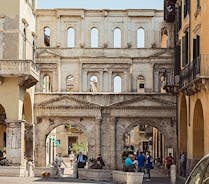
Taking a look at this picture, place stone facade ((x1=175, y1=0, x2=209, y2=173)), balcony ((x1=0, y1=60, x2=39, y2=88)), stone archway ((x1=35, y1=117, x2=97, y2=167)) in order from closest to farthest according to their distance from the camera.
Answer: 1. stone facade ((x1=175, y1=0, x2=209, y2=173))
2. balcony ((x1=0, y1=60, x2=39, y2=88))
3. stone archway ((x1=35, y1=117, x2=97, y2=167))

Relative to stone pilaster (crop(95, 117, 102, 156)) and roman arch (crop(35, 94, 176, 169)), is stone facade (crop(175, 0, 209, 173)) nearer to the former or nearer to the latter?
roman arch (crop(35, 94, 176, 169))

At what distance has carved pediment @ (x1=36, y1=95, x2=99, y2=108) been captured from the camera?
142ft

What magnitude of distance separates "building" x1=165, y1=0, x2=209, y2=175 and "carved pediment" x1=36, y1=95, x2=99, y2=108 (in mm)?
7648

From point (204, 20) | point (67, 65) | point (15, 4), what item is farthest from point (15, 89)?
point (204, 20)

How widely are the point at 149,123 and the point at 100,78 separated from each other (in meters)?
4.91

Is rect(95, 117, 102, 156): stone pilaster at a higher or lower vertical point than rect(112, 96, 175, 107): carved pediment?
lower

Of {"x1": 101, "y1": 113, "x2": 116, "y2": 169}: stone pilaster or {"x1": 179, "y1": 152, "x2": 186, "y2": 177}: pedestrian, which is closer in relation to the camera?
{"x1": 179, "y1": 152, "x2": 186, "y2": 177}: pedestrian

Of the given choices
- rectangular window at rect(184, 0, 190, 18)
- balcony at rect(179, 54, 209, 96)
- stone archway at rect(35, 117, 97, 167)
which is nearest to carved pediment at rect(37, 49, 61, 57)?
stone archway at rect(35, 117, 97, 167)

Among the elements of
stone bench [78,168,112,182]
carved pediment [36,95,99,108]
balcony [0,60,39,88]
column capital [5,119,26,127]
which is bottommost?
stone bench [78,168,112,182]

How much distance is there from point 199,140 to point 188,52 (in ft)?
16.4

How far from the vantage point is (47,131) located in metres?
43.8

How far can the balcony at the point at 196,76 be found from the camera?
26766 mm

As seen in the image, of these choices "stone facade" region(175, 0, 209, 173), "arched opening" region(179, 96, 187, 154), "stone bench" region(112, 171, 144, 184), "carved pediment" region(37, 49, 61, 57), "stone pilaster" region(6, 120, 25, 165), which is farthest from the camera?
"carved pediment" region(37, 49, 61, 57)

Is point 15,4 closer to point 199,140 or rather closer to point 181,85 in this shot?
point 181,85
